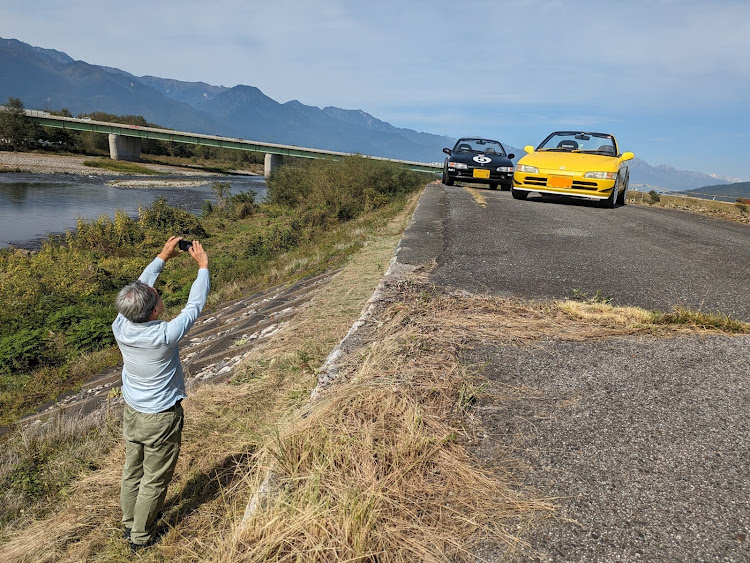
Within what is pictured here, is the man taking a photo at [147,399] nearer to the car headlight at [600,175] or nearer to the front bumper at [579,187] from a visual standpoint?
the front bumper at [579,187]

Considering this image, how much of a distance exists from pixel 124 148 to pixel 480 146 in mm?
68158

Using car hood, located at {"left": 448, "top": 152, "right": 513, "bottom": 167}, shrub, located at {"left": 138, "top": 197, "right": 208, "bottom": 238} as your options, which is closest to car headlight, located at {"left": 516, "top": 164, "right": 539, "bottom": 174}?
car hood, located at {"left": 448, "top": 152, "right": 513, "bottom": 167}

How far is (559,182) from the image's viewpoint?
37.9 ft

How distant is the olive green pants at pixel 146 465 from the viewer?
9.63ft

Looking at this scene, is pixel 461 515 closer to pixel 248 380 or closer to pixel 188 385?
pixel 248 380

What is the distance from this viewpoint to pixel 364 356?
3.63 meters

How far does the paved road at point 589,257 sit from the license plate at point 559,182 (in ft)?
3.01

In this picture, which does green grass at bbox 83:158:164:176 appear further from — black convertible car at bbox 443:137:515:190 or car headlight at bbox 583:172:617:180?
car headlight at bbox 583:172:617:180

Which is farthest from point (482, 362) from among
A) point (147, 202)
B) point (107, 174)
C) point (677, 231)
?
point (107, 174)

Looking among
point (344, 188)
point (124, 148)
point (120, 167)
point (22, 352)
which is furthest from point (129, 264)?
point (124, 148)

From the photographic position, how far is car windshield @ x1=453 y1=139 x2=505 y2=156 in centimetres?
1716

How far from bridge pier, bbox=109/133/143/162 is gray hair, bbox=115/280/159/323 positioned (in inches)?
3055

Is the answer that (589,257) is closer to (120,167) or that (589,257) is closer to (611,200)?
(611,200)

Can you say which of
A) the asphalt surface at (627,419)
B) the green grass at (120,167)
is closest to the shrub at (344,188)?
the asphalt surface at (627,419)
